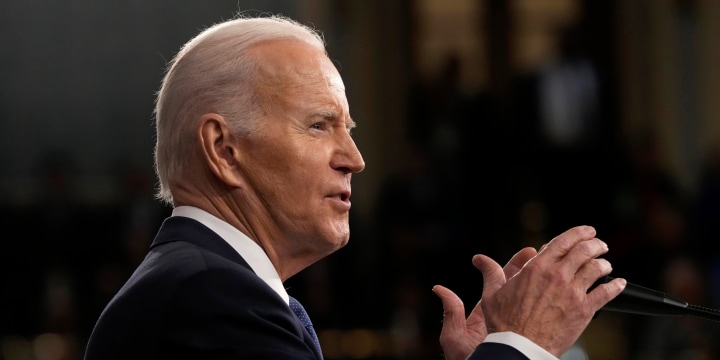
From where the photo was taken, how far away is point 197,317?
5.23ft

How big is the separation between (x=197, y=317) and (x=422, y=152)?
5.18 m

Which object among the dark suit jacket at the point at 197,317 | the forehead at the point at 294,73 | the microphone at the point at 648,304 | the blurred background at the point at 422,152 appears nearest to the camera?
the dark suit jacket at the point at 197,317

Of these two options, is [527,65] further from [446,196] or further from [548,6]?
[446,196]

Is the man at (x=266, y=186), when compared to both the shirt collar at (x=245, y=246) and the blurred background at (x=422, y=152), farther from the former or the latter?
the blurred background at (x=422, y=152)

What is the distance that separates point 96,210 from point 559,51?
3.05 metres

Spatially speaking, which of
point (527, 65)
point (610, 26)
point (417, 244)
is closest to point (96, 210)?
point (417, 244)

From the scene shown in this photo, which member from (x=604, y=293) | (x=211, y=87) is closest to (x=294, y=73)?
(x=211, y=87)

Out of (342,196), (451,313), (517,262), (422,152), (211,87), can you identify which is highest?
(211,87)

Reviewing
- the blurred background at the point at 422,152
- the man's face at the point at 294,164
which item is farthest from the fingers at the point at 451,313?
the blurred background at the point at 422,152

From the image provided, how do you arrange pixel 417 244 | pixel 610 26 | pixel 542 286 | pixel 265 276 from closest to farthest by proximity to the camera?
1. pixel 542 286
2. pixel 265 276
3. pixel 417 244
4. pixel 610 26

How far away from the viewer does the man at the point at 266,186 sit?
5.46 feet

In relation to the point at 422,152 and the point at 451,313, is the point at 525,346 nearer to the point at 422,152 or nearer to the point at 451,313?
the point at 451,313

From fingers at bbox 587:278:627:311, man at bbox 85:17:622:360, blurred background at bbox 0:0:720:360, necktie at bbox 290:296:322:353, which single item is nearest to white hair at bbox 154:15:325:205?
man at bbox 85:17:622:360

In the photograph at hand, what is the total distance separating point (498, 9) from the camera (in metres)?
7.48
